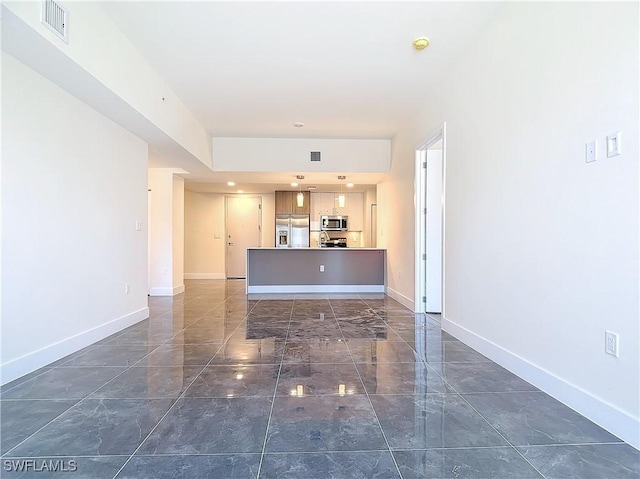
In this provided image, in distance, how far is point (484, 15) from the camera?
2480mm

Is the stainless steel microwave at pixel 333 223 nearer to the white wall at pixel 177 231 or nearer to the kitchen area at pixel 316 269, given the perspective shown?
the kitchen area at pixel 316 269

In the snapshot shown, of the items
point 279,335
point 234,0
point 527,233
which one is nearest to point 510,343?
point 527,233

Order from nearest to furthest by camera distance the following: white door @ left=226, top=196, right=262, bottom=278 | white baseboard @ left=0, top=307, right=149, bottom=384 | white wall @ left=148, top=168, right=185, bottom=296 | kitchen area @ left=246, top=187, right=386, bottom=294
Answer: white baseboard @ left=0, top=307, right=149, bottom=384 < white wall @ left=148, top=168, right=185, bottom=296 < kitchen area @ left=246, top=187, right=386, bottom=294 < white door @ left=226, top=196, right=262, bottom=278

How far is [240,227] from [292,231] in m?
1.48

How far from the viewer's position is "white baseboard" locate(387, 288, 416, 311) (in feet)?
15.0

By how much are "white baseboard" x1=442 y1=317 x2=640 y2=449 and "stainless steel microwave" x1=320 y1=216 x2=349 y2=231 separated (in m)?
5.75

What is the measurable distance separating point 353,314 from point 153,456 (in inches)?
124

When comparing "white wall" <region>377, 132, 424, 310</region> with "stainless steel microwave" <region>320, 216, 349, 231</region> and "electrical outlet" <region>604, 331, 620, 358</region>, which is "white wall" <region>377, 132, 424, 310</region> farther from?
"electrical outlet" <region>604, 331, 620, 358</region>

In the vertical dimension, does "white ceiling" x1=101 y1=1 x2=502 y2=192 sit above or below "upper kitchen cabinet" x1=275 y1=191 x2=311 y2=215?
above

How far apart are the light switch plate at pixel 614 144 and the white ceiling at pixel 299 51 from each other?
4.76 ft

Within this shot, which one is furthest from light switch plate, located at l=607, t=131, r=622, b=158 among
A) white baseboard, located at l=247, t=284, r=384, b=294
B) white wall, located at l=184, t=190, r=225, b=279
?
white wall, located at l=184, t=190, r=225, b=279

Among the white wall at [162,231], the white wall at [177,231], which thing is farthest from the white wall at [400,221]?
the white wall at [177,231]

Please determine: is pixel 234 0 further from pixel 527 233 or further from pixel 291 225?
pixel 291 225

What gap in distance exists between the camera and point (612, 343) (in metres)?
1.59
